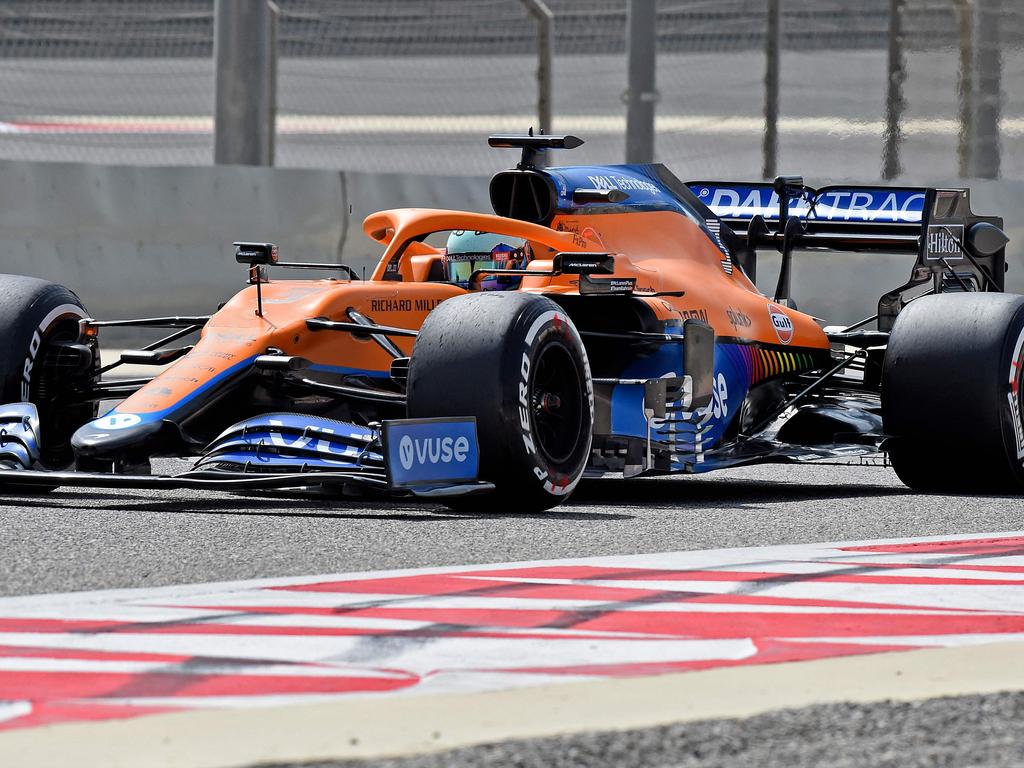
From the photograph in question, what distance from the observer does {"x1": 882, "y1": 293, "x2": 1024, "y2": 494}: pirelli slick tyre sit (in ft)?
28.4

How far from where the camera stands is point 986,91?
696 inches

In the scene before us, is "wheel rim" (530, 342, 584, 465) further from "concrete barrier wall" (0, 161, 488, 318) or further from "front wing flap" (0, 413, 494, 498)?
"concrete barrier wall" (0, 161, 488, 318)

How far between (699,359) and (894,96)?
964cm

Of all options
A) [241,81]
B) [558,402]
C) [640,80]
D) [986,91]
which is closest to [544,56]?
[640,80]

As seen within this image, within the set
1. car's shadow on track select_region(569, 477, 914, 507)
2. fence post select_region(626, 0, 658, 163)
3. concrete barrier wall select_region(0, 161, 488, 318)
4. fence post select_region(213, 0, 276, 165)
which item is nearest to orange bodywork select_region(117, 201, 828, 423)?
car's shadow on track select_region(569, 477, 914, 507)

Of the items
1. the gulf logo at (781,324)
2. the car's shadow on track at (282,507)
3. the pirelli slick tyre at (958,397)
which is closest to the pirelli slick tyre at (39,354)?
the car's shadow on track at (282,507)

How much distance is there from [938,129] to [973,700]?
14.0 m

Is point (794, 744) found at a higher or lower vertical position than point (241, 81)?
lower

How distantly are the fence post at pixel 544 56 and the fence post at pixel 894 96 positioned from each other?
2.98 m

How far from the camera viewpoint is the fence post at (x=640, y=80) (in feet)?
55.8

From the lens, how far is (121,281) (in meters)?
15.5

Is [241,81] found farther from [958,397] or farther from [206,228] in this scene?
[958,397]

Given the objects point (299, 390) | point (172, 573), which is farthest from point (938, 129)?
point (172, 573)

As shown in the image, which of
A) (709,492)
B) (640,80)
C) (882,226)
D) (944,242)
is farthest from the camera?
(640,80)
